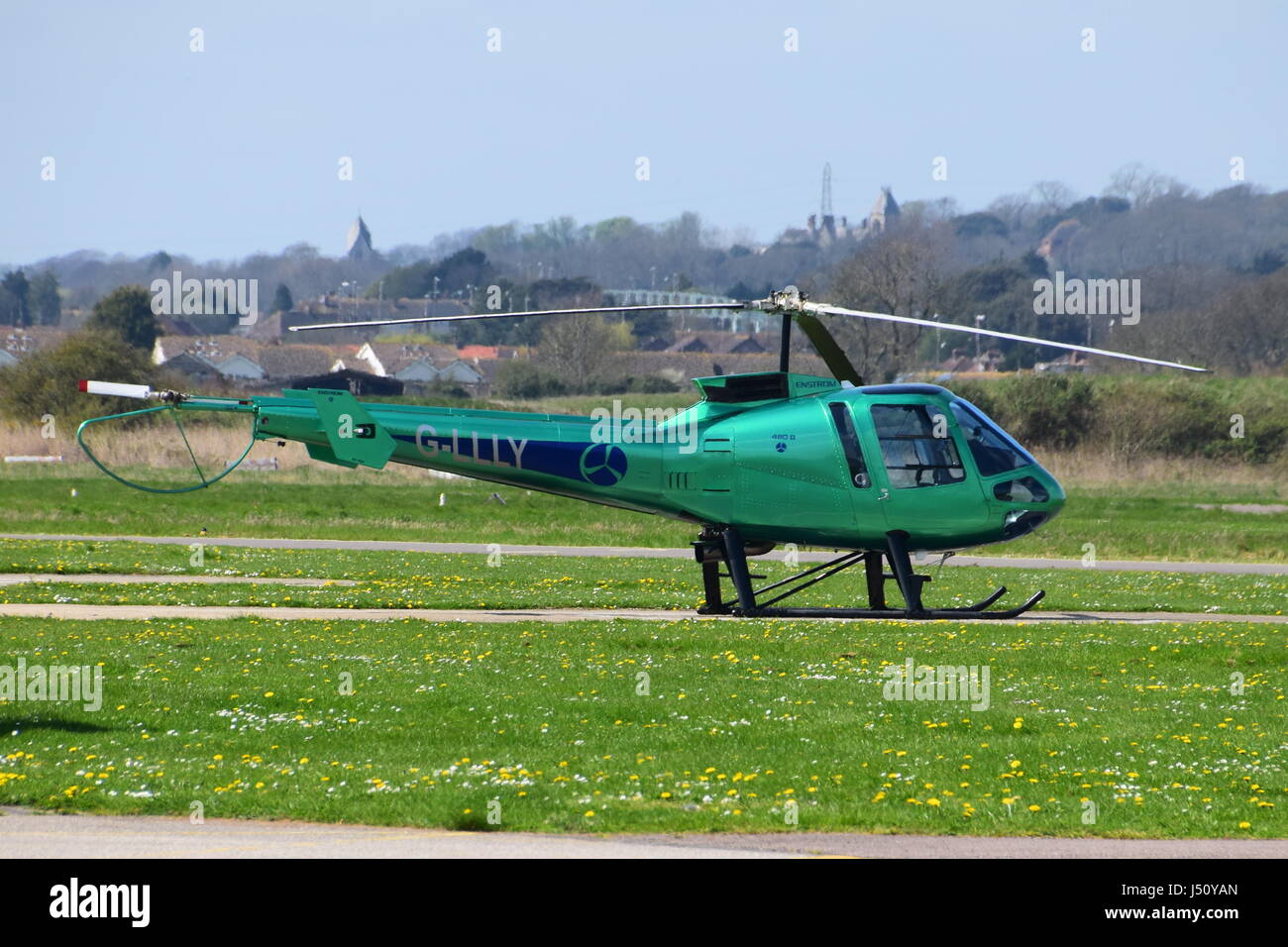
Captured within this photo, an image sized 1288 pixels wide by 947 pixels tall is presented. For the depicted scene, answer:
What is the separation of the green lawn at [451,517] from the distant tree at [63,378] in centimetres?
1479

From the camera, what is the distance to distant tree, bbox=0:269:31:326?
172250 millimetres

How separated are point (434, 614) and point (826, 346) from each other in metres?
7.48

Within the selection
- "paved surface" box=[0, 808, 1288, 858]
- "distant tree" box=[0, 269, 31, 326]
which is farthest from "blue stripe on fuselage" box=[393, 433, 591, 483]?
"distant tree" box=[0, 269, 31, 326]

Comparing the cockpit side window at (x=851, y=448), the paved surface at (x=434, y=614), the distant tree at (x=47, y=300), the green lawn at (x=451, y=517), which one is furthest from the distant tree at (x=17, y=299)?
the cockpit side window at (x=851, y=448)

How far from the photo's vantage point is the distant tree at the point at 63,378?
212 feet

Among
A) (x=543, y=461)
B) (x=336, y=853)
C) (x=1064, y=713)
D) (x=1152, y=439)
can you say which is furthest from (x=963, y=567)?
(x=1152, y=439)

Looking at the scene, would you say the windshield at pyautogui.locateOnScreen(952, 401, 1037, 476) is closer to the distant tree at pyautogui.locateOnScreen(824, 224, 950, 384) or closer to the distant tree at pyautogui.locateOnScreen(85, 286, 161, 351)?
the distant tree at pyautogui.locateOnScreen(824, 224, 950, 384)

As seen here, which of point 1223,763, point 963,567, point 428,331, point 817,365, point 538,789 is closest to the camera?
point 538,789

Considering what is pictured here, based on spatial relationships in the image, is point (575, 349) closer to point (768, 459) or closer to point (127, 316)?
point (127, 316)

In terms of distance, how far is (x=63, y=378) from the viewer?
6538cm

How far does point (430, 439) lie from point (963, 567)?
15.0 m
